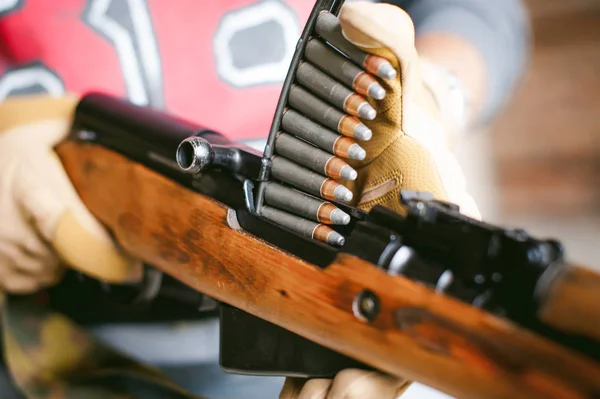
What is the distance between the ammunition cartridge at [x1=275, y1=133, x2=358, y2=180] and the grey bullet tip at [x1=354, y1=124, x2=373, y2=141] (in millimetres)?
26

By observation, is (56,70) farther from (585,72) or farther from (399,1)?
(585,72)

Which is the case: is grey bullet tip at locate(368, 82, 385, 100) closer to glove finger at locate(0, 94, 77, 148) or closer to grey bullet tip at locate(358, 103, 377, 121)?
grey bullet tip at locate(358, 103, 377, 121)

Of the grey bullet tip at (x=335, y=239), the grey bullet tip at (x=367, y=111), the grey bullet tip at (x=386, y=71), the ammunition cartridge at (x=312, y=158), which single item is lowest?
the grey bullet tip at (x=335, y=239)

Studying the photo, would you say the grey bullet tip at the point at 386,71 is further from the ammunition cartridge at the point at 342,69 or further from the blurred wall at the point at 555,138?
the blurred wall at the point at 555,138

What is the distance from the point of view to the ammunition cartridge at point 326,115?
50 centimetres

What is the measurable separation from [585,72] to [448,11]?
114 cm

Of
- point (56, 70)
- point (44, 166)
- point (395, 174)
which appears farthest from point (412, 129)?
point (56, 70)

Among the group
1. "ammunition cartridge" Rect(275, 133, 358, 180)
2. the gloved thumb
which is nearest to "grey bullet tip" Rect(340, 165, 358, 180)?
"ammunition cartridge" Rect(275, 133, 358, 180)

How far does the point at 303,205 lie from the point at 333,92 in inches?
3.6

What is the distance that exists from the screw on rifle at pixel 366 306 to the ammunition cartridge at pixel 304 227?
55 millimetres

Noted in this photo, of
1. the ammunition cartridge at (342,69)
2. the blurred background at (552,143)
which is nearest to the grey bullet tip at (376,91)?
the ammunition cartridge at (342,69)

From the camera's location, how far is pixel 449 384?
0.41 meters

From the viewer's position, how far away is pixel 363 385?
0.46m

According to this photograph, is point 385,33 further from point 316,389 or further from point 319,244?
point 316,389
